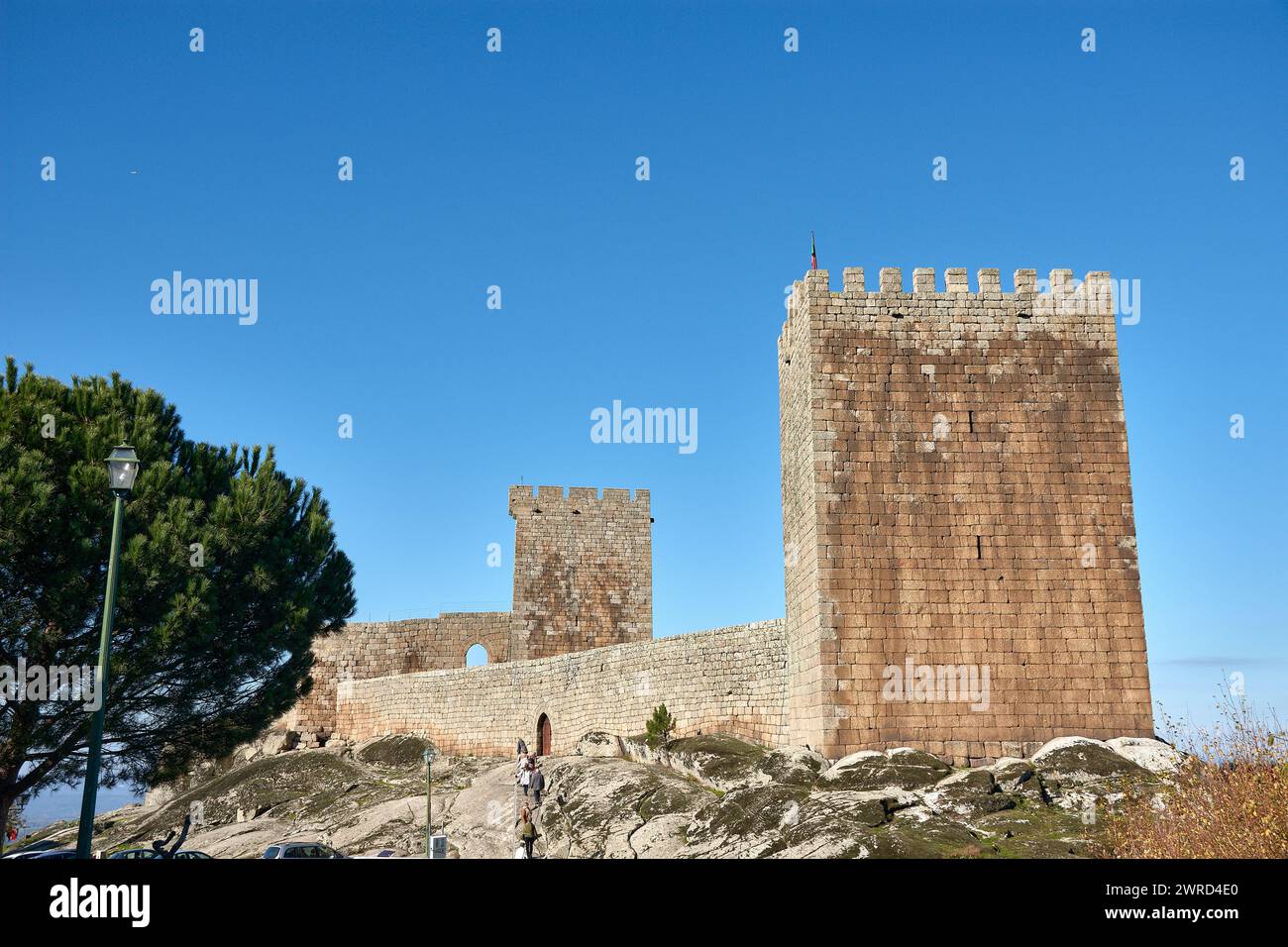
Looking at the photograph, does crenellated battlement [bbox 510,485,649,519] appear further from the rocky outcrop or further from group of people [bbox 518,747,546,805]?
group of people [bbox 518,747,546,805]

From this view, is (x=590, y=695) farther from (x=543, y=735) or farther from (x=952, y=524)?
(x=952, y=524)

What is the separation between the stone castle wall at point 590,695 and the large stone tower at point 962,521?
1.83 m

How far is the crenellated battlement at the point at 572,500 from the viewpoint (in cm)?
3634

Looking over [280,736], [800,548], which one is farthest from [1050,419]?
[280,736]

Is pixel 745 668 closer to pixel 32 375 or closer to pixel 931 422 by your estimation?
pixel 931 422

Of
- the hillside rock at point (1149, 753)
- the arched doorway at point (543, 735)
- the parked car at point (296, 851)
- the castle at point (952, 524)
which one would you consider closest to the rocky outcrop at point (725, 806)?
the hillside rock at point (1149, 753)

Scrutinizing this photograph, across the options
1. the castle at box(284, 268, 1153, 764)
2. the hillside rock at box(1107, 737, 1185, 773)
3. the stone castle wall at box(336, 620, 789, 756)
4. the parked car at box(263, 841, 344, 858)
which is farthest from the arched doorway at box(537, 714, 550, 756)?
the hillside rock at box(1107, 737, 1185, 773)

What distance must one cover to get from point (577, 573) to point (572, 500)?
8.57 ft

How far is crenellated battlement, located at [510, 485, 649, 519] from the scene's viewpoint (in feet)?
119

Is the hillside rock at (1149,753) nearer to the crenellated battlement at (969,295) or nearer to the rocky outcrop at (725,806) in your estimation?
the rocky outcrop at (725,806)

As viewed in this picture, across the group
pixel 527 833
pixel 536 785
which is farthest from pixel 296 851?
pixel 536 785

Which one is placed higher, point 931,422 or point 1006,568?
point 931,422
